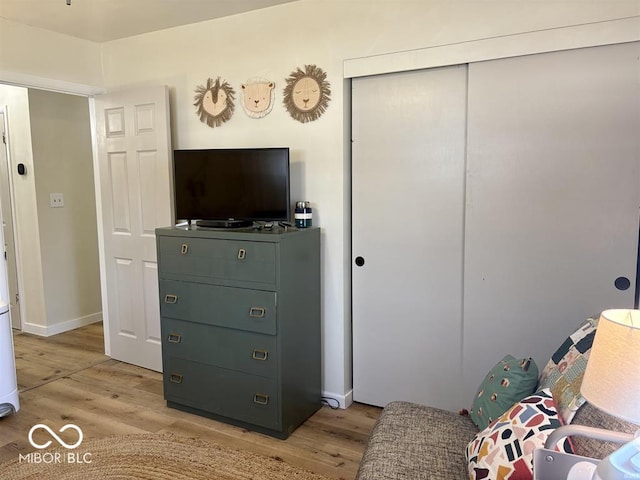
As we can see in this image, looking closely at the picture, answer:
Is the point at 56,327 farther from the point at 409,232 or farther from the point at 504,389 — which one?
the point at 504,389

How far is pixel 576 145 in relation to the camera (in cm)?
217

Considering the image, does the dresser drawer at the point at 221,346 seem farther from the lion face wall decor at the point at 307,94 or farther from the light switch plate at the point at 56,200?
the light switch plate at the point at 56,200

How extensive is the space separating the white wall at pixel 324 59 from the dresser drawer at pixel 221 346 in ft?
1.70

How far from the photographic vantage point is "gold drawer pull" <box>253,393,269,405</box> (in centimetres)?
251

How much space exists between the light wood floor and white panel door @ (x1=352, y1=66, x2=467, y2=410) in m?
0.41

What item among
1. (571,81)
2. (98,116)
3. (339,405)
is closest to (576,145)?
(571,81)

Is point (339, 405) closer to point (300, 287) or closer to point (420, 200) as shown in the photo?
point (300, 287)

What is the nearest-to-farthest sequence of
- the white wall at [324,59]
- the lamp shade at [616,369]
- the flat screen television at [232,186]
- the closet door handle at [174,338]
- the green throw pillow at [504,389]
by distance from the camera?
the lamp shade at [616,369] → the green throw pillow at [504,389] → the white wall at [324,59] → the flat screen television at [232,186] → the closet door handle at [174,338]

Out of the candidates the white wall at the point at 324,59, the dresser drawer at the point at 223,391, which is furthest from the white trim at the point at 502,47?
the dresser drawer at the point at 223,391

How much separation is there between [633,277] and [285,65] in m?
2.16

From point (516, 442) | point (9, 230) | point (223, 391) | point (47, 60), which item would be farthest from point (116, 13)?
point (516, 442)

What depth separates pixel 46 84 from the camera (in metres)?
3.19

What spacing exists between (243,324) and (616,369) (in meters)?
1.91

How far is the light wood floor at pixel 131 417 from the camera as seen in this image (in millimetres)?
2402
